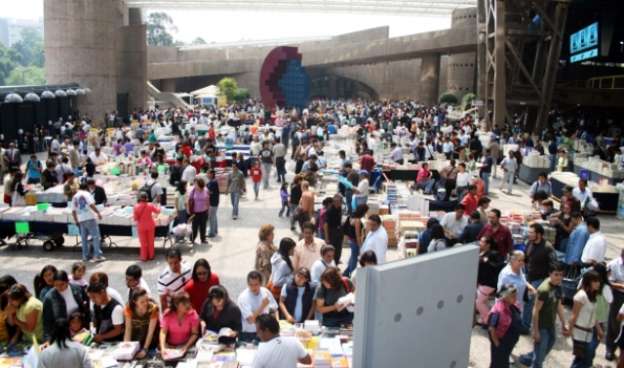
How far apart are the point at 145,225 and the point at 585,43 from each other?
26.9m

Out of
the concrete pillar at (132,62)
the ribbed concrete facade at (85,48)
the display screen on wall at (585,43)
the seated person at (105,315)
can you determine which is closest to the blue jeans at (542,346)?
the seated person at (105,315)

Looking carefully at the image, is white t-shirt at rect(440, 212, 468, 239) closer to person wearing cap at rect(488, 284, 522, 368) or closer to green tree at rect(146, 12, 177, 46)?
person wearing cap at rect(488, 284, 522, 368)

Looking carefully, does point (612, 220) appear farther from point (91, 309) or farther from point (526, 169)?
point (91, 309)

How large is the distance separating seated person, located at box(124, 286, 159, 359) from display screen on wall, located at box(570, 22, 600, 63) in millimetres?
27790

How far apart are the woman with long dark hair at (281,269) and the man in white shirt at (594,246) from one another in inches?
146

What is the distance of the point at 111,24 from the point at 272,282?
30623mm

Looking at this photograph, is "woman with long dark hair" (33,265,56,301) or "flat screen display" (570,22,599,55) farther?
"flat screen display" (570,22,599,55)

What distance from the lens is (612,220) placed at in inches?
588

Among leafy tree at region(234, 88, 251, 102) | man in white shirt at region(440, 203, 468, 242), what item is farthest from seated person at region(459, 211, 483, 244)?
leafy tree at region(234, 88, 251, 102)

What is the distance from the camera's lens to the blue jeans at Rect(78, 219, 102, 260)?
1088 centimetres

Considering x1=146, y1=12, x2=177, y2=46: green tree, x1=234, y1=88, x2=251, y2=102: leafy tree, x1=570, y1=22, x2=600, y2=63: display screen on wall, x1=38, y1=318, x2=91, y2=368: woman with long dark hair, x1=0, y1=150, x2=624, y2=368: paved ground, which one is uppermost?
x1=146, y1=12, x2=177, y2=46: green tree

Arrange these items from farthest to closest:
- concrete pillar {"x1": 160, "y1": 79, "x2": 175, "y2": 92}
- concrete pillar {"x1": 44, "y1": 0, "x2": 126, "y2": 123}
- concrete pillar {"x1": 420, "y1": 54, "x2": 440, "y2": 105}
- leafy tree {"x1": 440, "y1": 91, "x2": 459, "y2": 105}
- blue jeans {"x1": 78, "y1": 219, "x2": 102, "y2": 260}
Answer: concrete pillar {"x1": 160, "y1": 79, "x2": 175, "y2": 92}, concrete pillar {"x1": 420, "y1": 54, "x2": 440, "y2": 105}, leafy tree {"x1": 440, "y1": 91, "x2": 459, "y2": 105}, concrete pillar {"x1": 44, "y1": 0, "x2": 126, "y2": 123}, blue jeans {"x1": 78, "y1": 219, "x2": 102, "y2": 260}

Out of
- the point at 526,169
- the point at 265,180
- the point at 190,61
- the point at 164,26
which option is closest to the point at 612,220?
the point at 526,169

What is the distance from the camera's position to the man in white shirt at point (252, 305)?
6230mm
